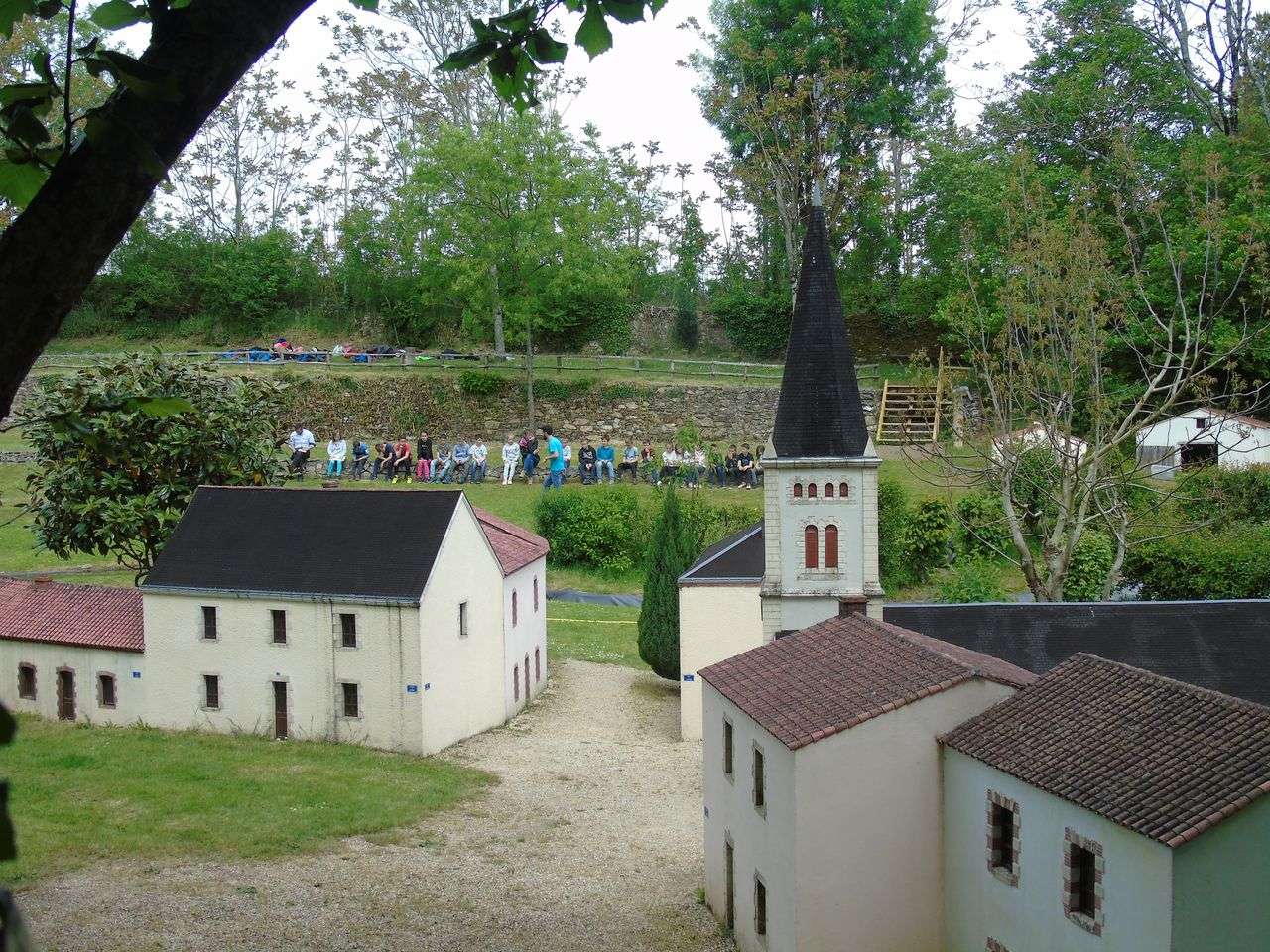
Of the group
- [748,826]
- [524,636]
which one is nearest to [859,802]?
[748,826]

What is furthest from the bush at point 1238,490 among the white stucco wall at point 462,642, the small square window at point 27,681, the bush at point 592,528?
the small square window at point 27,681

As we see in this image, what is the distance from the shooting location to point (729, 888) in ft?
60.4

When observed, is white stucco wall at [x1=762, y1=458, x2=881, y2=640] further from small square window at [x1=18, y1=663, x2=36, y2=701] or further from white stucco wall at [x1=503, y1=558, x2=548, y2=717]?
small square window at [x1=18, y1=663, x2=36, y2=701]

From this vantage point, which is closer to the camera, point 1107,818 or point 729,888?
point 1107,818

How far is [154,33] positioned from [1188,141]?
44.6 meters

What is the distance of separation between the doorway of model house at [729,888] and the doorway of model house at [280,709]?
13.5 meters

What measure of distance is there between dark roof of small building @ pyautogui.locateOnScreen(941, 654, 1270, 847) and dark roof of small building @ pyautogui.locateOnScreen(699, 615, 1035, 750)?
816mm

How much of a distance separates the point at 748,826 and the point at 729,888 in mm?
1672

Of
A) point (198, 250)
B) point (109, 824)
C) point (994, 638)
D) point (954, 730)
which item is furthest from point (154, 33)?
point (198, 250)

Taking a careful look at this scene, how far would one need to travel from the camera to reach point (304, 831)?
72.7 ft

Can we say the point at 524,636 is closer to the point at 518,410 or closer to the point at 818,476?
the point at 818,476

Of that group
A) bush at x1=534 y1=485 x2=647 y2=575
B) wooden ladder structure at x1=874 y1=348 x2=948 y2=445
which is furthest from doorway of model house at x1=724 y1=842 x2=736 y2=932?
wooden ladder structure at x1=874 y1=348 x2=948 y2=445

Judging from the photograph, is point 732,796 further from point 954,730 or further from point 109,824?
point 109,824

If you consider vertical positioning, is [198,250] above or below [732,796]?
above
